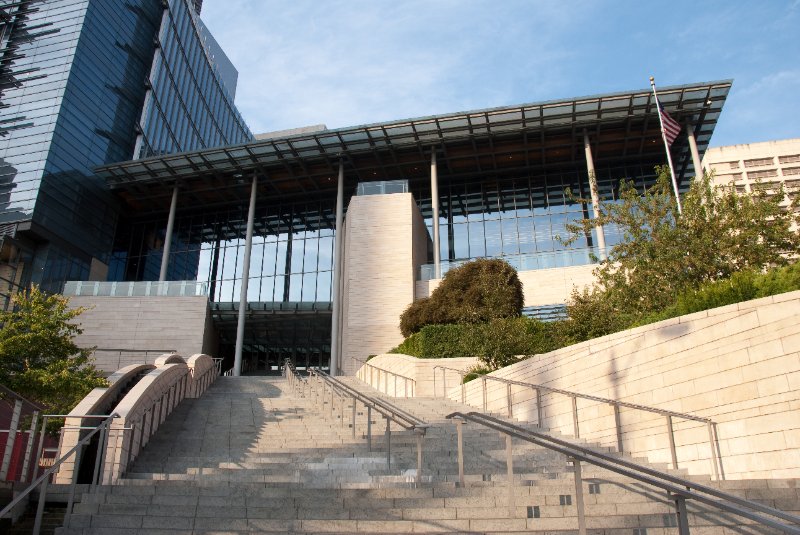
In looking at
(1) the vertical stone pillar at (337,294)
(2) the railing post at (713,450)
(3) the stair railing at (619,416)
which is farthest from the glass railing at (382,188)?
(2) the railing post at (713,450)

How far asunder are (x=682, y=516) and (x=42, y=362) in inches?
645

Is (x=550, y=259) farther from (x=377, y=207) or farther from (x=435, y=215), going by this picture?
(x=377, y=207)

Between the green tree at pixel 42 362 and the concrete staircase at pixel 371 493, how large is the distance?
471cm

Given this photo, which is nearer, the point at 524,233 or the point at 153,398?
the point at 153,398

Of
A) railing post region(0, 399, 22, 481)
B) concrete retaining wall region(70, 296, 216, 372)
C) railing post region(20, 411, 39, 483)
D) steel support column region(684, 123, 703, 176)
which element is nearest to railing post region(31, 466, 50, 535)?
railing post region(0, 399, 22, 481)

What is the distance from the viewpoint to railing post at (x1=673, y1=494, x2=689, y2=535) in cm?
402

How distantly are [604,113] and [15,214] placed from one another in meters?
29.6

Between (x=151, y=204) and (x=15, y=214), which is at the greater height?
(x=151, y=204)

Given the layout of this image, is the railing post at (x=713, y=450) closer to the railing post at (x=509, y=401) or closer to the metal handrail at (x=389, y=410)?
the metal handrail at (x=389, y=410)

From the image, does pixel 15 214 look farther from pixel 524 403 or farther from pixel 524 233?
pixel 524 403

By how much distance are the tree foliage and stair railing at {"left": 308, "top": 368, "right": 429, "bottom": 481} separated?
701 centimetres

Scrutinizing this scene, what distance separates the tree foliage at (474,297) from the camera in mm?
22891

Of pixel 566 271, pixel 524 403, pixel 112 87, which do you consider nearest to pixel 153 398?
pixel 524 403

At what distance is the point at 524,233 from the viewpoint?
3622 cm
